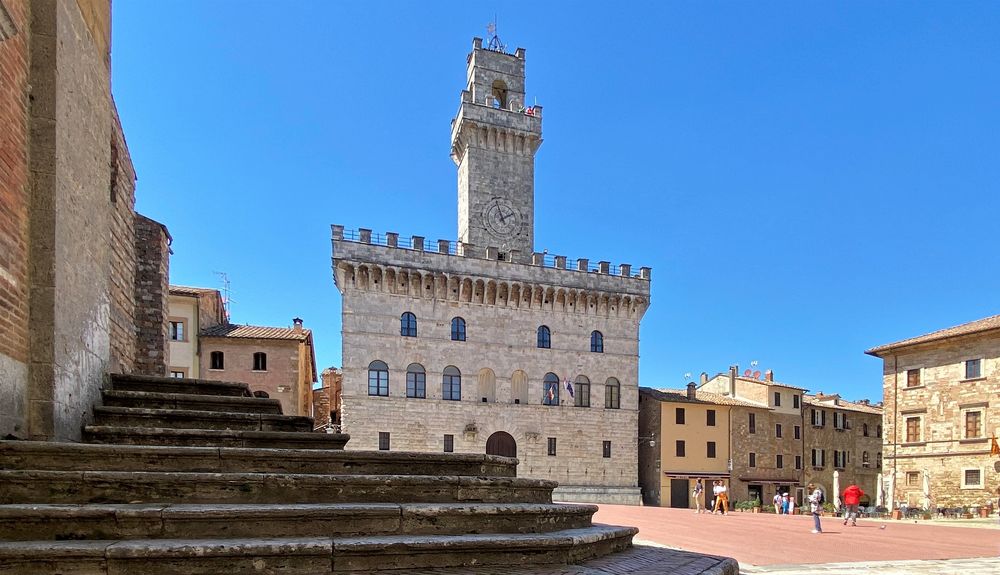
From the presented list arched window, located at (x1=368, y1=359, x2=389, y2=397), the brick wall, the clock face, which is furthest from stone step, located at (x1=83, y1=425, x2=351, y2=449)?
the clock face

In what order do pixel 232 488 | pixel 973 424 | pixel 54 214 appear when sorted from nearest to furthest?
pixel 232 488 < pixel 54 214 < pixel 973 424

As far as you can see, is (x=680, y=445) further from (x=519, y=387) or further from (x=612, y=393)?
(x=519, y=387)

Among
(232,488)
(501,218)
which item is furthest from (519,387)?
(232,488)

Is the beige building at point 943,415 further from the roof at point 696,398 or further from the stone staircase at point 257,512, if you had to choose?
the stone staircase at point 257,512

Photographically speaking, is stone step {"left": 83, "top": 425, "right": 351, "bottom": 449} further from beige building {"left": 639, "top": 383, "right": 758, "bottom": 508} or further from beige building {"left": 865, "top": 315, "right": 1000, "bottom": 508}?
beige building {"left": 639, "top": 383, "right": 758, "bottom": 508}

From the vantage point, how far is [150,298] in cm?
951

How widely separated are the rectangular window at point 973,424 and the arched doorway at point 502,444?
68.2 feet

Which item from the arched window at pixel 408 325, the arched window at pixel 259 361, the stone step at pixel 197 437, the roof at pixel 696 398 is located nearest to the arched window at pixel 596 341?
the roof at pixel 696 398

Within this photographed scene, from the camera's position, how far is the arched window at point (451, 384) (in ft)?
103

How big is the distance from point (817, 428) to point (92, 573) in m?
45.2

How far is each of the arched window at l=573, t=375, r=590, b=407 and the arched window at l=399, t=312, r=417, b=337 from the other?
936cm

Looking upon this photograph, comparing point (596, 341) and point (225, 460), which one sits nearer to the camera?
point (225, 460)

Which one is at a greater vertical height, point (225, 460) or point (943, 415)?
point (225, 460)

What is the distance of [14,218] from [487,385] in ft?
93.6
